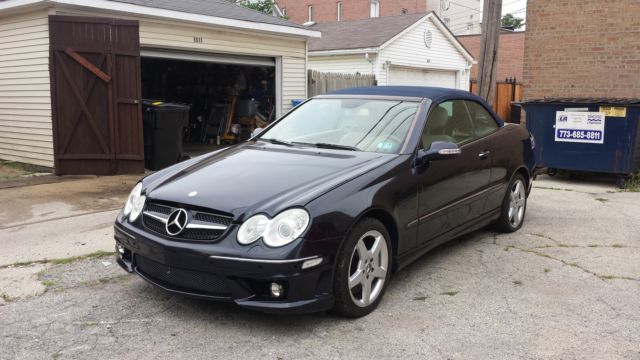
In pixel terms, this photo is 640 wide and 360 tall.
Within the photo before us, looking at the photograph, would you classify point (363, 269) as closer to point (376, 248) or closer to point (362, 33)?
point (376, 248)

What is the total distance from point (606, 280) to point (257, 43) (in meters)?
10.1

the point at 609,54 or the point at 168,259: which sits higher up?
the point at 609,54

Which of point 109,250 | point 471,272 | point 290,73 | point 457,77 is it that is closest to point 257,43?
point 290,73

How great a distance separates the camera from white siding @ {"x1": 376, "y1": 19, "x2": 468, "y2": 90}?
20719 millimetres

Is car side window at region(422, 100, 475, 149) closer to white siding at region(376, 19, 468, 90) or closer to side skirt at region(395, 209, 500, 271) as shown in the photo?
side skirt at region(395, 209, 500, 271)

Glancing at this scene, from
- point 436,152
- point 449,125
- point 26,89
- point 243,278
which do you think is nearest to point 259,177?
point 243,278

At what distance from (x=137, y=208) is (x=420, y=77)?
20304 millimetres

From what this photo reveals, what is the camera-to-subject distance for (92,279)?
15.4 ft

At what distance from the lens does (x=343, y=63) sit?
21.1 meters

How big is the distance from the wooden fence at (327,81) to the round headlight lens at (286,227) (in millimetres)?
10881

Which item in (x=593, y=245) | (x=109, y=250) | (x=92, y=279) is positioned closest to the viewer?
(x=92, y=279)

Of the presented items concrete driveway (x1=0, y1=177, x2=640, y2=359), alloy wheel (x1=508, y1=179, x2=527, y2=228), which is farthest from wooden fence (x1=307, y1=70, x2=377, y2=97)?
concrete driveway (x1=0, y1=177, x2=640, y2=359)

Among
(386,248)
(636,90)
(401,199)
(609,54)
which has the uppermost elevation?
(609,54)

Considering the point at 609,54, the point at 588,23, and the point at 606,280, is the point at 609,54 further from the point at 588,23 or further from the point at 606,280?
the point at 606,280
